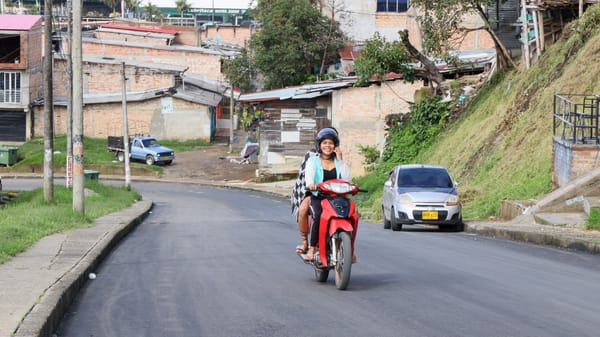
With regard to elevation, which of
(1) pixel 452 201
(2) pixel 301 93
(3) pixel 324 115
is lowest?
(1) pixel 452 201

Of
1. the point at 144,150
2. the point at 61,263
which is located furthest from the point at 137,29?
the point at 61,263

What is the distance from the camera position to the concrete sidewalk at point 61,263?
332 inches

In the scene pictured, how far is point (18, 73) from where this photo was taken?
243ft

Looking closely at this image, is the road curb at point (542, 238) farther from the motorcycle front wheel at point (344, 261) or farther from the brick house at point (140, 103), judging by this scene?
the brick house at point (140, 103)

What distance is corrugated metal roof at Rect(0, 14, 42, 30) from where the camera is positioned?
73.7 m

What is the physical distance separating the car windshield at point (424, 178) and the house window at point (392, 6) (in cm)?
5614

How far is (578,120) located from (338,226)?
17598mm

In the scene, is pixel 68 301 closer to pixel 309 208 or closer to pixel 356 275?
pixel 309 208

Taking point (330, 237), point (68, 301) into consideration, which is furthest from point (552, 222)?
point (68, 301)

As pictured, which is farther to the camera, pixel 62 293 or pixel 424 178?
pixel 424 178

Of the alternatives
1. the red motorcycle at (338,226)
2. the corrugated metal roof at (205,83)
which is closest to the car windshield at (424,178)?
the red motorcycle at (338,226)

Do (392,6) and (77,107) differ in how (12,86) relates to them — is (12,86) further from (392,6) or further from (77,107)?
(77,107)

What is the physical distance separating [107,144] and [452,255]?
61097 millimetres

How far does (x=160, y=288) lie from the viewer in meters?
11.4
